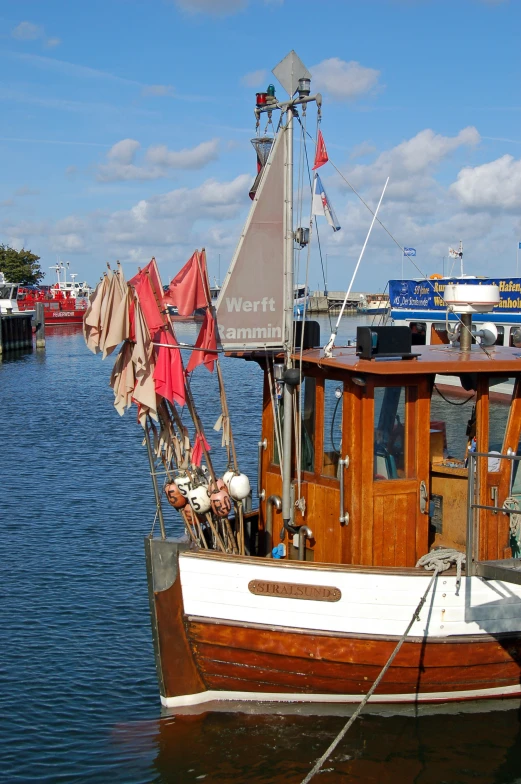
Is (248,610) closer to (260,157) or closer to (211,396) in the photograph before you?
(260,157)

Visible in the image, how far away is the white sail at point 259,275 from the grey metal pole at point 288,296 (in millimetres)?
56

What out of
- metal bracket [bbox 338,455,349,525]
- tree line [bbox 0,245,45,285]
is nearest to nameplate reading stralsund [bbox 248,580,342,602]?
metal bracket [bbox 338,455,349,525]

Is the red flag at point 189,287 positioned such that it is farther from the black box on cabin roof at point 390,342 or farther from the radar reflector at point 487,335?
the radar reflector at point 487,335

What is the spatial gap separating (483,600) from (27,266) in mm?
103590

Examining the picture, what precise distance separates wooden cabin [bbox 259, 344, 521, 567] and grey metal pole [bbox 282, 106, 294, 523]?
232 millimetres

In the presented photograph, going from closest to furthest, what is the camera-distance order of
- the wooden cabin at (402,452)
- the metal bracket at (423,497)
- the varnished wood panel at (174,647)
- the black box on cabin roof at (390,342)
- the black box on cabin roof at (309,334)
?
1. the varnished wood panel at (174,647)
2. the wooden cabin at (402,452)
3. the metal bracket at (423,497)
4. the black box on cabin roof at (390,342)
5. the black box on cabin roof at (309,334)

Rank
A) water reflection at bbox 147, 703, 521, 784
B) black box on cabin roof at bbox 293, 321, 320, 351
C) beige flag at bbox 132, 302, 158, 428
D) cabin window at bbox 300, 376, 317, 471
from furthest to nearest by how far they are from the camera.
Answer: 1. black box on cabin roof at bbox 293, 321, 320, 351
2. cabin window at bbox 300, 376, 317, 471
3. water reflection at bbox 147, 703, 521, 784
4. beige flag at bbox 132, 302, 158, 428

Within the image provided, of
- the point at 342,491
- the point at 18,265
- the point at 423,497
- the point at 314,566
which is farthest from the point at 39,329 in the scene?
the point at 314,566

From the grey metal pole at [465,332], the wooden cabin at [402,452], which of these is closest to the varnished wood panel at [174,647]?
the wooden cabin at [402,452]

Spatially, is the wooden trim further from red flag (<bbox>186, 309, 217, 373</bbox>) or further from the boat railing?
red flag (<bbox>186, 309, 217, 373</bbox>)

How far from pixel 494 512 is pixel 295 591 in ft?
8.05

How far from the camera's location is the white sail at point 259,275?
968 cm

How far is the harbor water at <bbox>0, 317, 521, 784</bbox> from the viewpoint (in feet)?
31.1

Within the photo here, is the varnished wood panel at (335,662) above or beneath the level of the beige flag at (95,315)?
beneath
